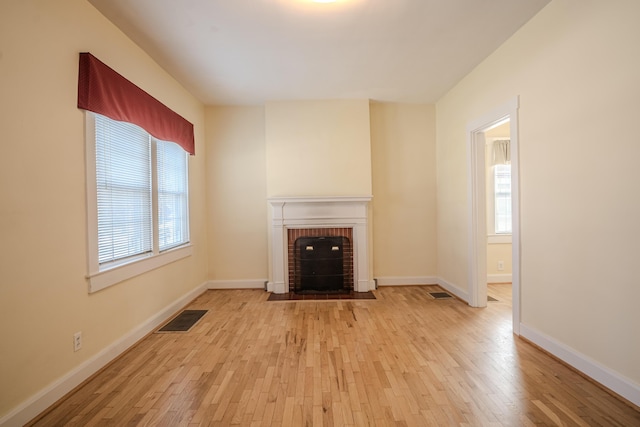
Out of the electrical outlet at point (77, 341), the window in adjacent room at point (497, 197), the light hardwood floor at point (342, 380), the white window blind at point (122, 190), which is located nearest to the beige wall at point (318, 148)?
the white window blind at point (122, 190)

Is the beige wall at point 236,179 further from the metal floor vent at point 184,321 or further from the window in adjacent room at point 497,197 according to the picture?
the window in adjacent room at point 497,197

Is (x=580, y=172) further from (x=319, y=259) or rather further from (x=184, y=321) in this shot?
(x=184, y=321)

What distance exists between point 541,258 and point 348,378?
1.82 metres

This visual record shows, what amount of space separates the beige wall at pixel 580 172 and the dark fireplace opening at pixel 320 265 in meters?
2.26

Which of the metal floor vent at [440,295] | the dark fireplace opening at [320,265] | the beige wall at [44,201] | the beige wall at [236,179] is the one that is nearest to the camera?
the beige wall at [44,201]

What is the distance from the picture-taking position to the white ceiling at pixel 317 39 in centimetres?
240

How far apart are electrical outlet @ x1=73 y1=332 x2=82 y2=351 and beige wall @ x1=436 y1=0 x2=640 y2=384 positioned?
11.4 ft

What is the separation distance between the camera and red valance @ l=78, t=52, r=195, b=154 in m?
2.22

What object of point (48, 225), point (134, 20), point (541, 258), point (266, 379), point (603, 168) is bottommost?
point (266, 379)

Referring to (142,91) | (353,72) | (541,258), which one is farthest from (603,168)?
(142,91)

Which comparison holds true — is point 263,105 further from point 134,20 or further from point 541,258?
point 541,258

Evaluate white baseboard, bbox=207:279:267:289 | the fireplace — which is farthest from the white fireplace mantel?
white baseboard, bbox=207:279:267:289

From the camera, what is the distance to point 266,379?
2213 mm

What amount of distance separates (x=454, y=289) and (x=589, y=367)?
2109 mm
